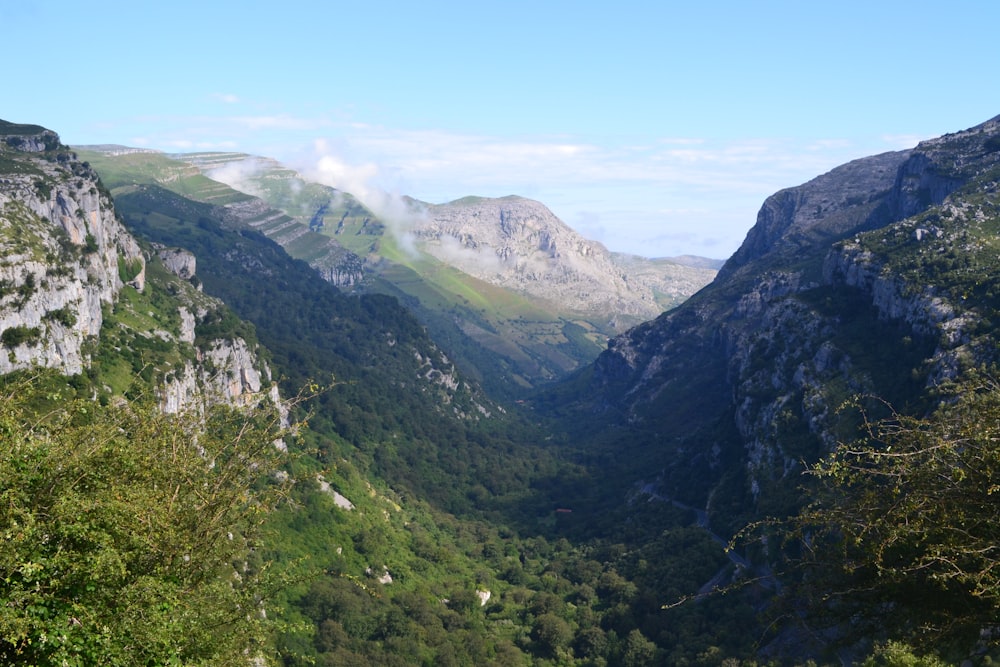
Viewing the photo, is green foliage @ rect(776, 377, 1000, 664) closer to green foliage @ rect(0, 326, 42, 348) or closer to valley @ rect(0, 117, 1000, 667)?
valley @ rect(0, 117, 1000, 667)

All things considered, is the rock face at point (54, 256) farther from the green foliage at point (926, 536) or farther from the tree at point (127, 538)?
the green foliage at point (926, 536)

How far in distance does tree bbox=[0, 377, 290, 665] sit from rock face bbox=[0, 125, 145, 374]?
5542 centimetres

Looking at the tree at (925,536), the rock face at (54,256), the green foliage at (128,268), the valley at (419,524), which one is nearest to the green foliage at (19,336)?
the rock face at (54,256)

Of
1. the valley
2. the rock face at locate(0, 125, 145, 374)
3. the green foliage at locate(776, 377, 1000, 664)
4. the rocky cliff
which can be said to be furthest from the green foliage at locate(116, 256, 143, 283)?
the green foliage at locate(776, 377, 1000, 664)

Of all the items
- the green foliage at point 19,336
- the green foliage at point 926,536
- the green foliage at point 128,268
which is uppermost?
the green foliage at point 926,536

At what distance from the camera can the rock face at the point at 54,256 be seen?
4279 inches

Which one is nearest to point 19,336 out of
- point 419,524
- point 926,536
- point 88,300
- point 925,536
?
point 88,300

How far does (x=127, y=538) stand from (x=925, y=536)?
27.7 meters

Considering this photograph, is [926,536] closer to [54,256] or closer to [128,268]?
[54,256]

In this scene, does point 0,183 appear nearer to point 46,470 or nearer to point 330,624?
point 330,624

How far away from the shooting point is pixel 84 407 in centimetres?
3522

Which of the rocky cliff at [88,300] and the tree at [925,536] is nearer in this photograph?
the tree at [925,536]

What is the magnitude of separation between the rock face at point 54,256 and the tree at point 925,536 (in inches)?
3172

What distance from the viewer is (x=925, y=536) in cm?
2102
